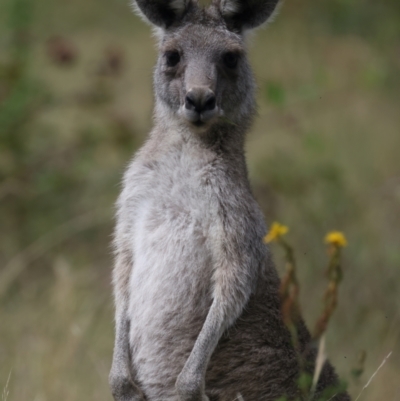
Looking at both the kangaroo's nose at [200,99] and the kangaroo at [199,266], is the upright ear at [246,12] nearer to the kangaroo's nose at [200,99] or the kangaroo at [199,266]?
the kangaroo at [199,266]

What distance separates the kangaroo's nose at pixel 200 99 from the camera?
16.5 ft

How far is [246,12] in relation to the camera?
5738 millimetres

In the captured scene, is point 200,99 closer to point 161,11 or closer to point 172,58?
point 172,58

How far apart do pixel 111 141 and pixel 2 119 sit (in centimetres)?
110

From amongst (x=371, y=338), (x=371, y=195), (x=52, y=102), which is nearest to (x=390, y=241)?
(x=371, y=195)

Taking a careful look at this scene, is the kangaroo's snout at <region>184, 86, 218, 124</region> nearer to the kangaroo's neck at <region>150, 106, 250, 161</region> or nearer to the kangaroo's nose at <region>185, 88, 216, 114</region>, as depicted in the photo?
the kangaroo's nose at <region>185, 88, 216, 114</region>

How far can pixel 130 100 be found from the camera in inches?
518

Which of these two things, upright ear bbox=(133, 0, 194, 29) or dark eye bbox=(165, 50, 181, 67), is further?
upright ear bbox=(133, 0, 194, 29)

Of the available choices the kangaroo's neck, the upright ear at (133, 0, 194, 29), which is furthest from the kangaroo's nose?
the upright ear at (133, 0, 194, 29)

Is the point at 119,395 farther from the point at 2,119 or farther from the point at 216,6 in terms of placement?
the point at 2,119

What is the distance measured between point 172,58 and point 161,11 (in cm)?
36

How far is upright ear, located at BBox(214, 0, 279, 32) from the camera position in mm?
5629

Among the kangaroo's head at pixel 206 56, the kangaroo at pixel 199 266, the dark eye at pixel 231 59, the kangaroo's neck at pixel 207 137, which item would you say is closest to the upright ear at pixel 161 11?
the kangaroo's head at pixel 206 56

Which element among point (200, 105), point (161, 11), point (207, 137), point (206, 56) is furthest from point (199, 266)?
point (161, 11)
